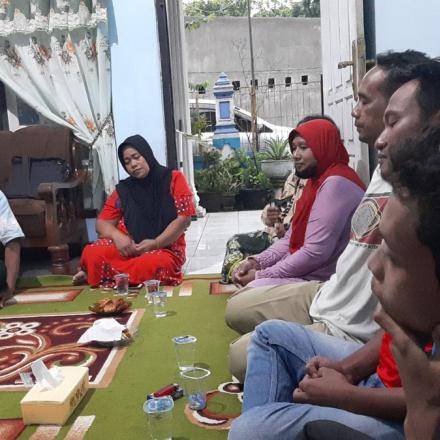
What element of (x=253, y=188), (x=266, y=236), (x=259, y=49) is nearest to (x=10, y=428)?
(x=266, y=236)

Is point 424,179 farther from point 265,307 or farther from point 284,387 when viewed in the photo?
point 265,307

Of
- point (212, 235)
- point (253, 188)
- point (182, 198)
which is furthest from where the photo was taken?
point (253, 188)

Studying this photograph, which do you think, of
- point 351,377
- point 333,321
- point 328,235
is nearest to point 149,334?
point 328,235

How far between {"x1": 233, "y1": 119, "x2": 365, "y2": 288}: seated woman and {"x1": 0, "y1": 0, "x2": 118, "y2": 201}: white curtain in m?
2.39

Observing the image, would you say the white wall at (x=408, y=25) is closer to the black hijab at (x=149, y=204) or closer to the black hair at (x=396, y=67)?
the black hair at (x=396, y=67)

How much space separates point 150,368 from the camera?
226 centimetres

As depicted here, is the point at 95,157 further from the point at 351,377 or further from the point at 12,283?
the point at 351,377

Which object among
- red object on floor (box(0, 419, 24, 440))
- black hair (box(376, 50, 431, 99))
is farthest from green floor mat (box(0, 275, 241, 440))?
black hair (box(376, 50, 431, 99))

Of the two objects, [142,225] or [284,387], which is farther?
[142,225]

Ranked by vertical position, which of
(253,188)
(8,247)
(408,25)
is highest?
(408,25)

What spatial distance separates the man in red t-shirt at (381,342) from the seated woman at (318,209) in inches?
24.9

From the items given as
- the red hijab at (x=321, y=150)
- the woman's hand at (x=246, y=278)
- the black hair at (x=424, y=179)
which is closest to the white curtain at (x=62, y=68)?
the woman's hand at (x=246, y=278)

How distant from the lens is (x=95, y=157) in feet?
15.0

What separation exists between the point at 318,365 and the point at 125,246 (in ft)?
7.47
